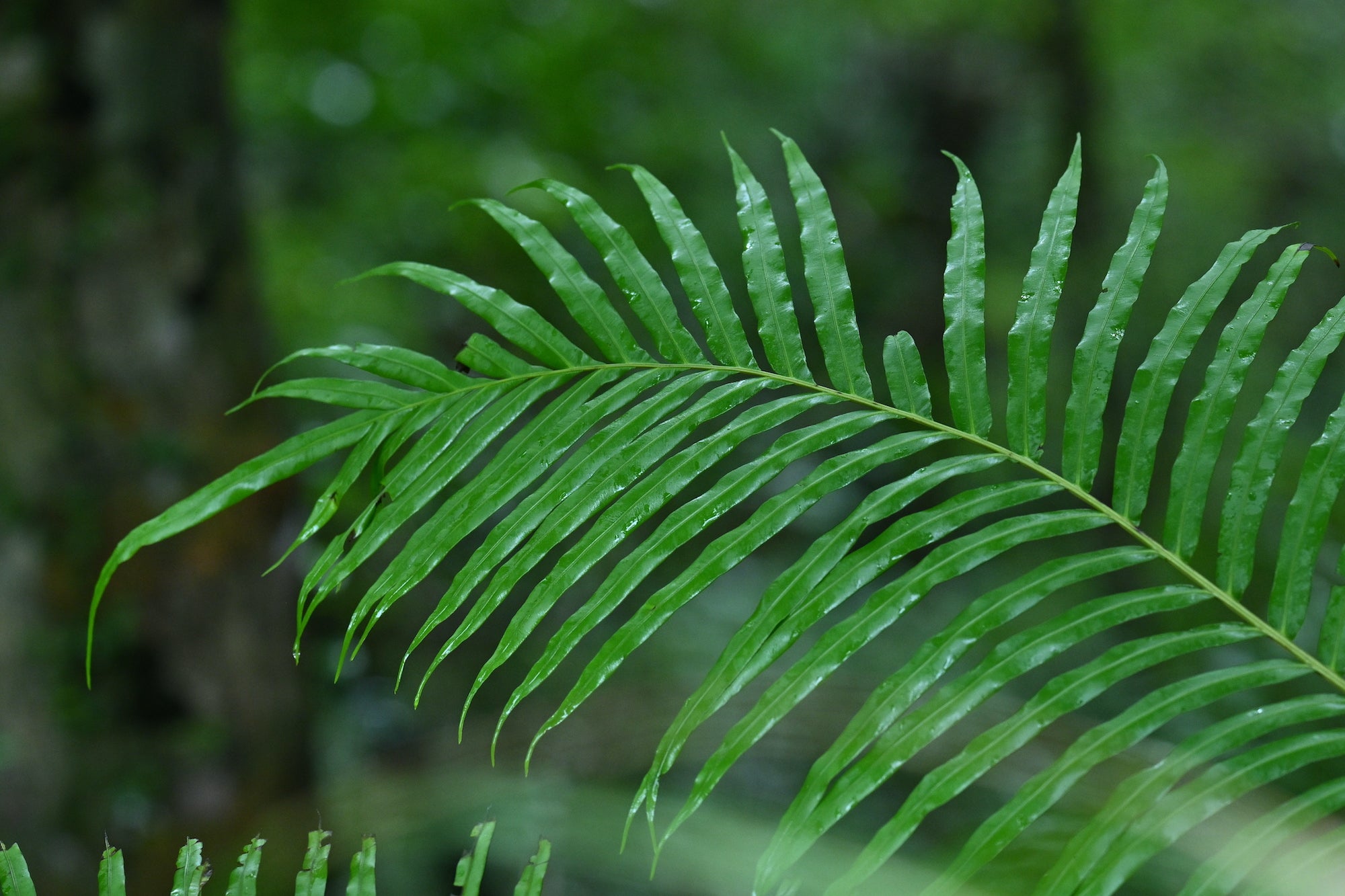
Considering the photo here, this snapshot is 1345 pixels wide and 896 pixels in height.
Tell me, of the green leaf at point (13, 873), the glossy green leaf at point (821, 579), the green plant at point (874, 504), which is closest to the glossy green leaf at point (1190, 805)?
the green plant at point (874, 504)

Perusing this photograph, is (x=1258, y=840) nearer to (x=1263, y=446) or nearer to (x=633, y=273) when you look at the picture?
(x=1263, y=446)

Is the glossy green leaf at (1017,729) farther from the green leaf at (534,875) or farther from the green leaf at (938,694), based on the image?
the green leaf at (534,875)

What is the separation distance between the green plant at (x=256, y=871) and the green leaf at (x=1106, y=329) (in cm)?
49

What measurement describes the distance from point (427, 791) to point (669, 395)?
4.58 feet

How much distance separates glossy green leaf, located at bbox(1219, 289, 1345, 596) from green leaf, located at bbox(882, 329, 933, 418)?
23 centimetres

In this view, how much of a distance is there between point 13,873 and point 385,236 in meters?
3.20

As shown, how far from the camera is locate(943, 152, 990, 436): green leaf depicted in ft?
2.47

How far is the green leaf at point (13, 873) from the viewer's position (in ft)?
2.23

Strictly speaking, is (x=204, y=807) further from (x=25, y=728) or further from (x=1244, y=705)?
(x=1244, y=705)

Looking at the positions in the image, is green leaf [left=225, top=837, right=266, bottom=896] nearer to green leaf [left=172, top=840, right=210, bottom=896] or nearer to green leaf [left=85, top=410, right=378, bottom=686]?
green leaf [left=172, top=840, right=210, bottom=896]

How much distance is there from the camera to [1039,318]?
2.46 ft

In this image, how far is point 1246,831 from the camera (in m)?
0.63

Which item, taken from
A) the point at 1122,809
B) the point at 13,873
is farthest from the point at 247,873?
the point at 1122,809

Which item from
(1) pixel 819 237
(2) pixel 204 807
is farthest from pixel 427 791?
(1) pixel 819 237
